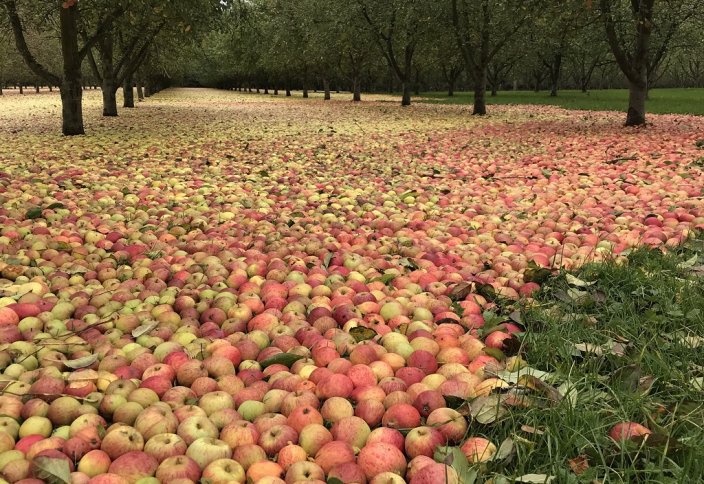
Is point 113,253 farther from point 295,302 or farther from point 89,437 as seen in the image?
point 89,437

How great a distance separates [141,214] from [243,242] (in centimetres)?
152

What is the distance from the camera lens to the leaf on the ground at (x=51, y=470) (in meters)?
1.89

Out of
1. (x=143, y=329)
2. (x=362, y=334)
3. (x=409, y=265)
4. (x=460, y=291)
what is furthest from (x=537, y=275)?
(x=143, y=329)

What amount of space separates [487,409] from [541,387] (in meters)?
0.31

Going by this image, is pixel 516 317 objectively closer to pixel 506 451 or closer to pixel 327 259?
pixel 506 451

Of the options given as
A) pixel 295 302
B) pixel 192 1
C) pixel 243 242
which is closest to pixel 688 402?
pixel 295 302

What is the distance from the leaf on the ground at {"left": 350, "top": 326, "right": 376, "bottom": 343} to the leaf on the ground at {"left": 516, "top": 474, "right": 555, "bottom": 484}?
1.30 m

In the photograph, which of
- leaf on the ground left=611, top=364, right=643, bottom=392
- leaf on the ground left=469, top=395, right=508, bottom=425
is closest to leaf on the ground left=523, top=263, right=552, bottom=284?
leaf on the ground left=611, top=364, right=643, bottom=392

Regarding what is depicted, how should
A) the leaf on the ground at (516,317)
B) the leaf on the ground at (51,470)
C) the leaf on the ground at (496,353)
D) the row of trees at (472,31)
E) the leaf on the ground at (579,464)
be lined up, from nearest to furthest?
the leaf on the ground at (51,470) → the leaf on the ground at (579,464) → the leaf on the ground at (496,353) → the leaf on the ground at (516,317) → the row of trees at (472,31)

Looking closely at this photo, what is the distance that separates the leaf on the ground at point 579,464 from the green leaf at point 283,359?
1394 millimetres

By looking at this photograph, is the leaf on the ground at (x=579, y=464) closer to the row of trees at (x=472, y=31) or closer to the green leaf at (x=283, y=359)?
the green leaf at (x=283, y=359)

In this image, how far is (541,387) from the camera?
8.06ft

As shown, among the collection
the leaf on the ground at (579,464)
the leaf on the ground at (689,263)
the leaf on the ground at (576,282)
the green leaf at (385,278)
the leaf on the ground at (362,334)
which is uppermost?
the leaf on the ground at (689,263)

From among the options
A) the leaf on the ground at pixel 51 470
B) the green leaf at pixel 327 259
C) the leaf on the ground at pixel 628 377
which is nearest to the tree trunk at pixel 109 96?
the green leaf at pixel 327 259
